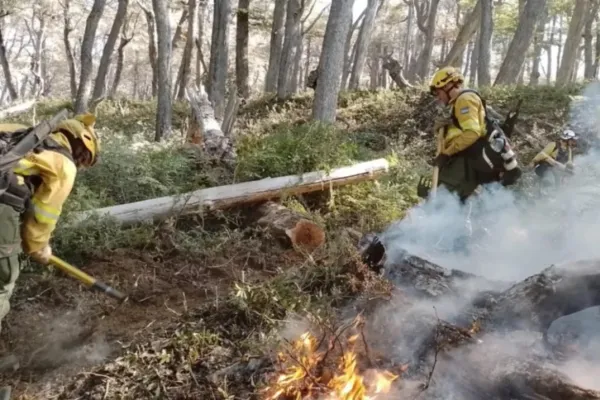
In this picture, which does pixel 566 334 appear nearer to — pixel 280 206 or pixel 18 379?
pixel 280 206

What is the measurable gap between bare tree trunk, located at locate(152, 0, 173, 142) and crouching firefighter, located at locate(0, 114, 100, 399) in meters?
6.87

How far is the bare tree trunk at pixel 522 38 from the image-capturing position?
518 inches

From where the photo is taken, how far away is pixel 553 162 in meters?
9.02

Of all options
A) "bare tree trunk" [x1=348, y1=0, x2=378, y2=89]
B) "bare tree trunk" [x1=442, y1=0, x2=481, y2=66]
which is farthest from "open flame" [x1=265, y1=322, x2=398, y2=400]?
"bare tree trunk" [x1=348, y1=0, x2=378, y2=89]

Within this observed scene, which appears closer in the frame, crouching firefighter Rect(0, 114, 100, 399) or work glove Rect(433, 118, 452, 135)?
crouching firefighter Rect(0, 114, 100, 399)

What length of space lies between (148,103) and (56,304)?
44.7 ft

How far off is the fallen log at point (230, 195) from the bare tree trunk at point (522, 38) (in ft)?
26.4

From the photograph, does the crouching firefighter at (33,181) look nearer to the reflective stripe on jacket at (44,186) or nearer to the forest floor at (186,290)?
the reflective stripe on jacket at (44,186)

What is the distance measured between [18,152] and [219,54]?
8.59m

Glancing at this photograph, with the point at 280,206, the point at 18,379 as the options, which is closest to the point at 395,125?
the point at 280,206

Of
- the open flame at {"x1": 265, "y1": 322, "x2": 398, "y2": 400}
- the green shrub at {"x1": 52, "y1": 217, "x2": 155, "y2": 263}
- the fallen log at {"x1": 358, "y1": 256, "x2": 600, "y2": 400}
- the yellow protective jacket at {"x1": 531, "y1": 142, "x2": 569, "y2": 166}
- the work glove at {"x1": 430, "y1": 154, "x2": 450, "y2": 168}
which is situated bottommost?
the green shrub at {"x1": 52, "y1": 217, "x2": 155, "y2": 263}

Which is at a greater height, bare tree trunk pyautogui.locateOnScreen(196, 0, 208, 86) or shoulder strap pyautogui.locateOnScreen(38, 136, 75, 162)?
bare tree trunk pyautogui.locateOnScreen(196, 0, 208, 86)

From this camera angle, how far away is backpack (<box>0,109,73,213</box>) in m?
3.35

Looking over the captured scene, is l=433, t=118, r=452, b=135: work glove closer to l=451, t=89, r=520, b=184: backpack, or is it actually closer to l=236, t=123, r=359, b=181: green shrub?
l=451, t=89, r=520, b=184: backpack
